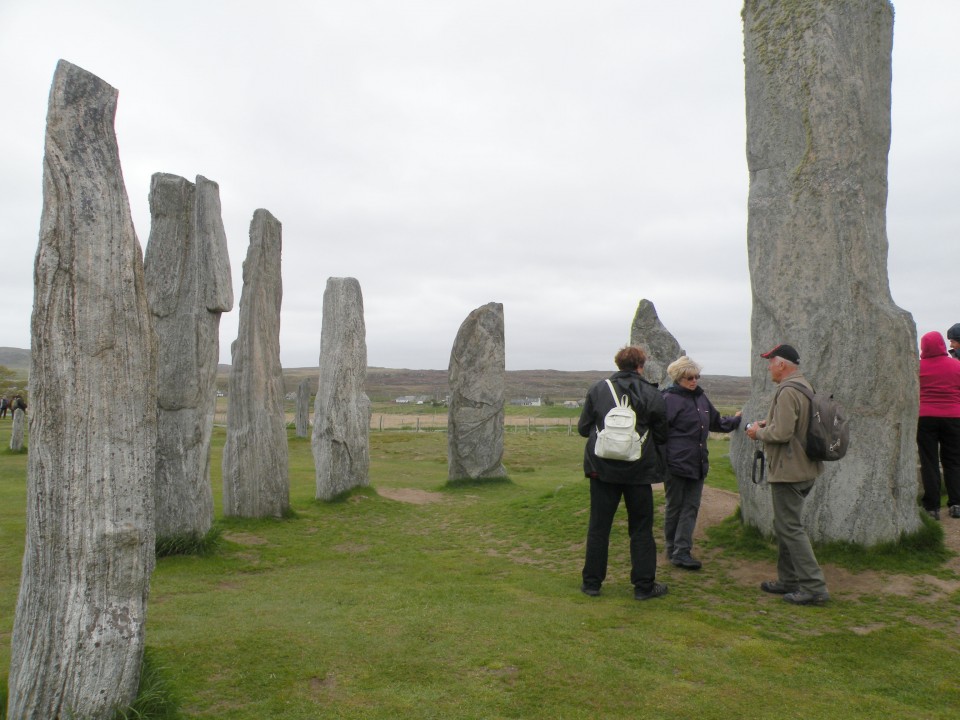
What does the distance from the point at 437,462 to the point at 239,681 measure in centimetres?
1473

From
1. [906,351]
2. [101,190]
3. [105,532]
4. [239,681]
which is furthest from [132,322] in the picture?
[906,351]

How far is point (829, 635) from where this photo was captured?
4.90 meters

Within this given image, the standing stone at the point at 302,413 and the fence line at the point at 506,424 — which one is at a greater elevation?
the standing stone at the point at 302,413

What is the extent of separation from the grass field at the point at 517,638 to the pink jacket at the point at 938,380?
2.11 metres

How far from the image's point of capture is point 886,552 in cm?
634

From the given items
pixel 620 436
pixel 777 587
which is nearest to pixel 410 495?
pixel 620 436

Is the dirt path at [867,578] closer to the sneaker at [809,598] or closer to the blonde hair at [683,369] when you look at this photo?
the sneaker at [809,598]

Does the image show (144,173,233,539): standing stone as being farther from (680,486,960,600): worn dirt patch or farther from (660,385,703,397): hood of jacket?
(680,486,960,600): worn dirt patch

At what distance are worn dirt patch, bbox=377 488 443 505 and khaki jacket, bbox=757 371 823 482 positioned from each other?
7284 mm

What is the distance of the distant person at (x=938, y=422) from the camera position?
7.56 metres

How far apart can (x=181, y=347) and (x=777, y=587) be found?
6.17 meters

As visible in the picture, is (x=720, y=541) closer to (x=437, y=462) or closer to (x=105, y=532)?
(x=105, y=532)

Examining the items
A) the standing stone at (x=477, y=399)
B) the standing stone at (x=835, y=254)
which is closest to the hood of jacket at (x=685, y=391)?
the standing stone at (x=835, y=254)

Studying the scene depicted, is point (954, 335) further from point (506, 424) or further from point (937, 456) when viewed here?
point (506, 424)
